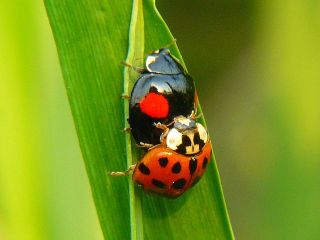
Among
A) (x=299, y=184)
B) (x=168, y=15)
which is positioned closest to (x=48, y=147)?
(x=299, y=184)

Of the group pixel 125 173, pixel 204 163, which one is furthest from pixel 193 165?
pixel 125 173

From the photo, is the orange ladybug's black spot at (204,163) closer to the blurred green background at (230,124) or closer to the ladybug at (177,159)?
the ladybug at (177,159)

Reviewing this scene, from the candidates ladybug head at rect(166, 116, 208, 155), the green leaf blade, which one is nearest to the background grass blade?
the green leaf blade

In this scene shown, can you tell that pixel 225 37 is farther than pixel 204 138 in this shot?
Yes

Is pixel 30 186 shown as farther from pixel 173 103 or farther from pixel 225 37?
pixel 225 37

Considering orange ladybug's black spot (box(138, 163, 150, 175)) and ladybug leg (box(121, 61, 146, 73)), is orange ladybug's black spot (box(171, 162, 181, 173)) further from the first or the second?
ladybug leg (box(121, 61, 146, 73))

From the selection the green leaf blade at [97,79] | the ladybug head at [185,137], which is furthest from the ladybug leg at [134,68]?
the ladybug head at [185,137]
